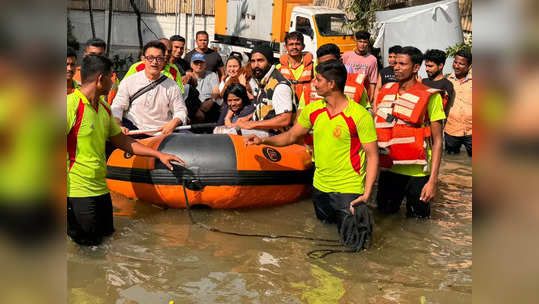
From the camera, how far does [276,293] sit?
416cm

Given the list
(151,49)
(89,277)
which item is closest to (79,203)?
(89,277)

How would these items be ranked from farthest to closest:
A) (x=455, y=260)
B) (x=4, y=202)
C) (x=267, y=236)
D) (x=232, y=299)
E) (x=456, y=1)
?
(x=456, y=1)
(x=267, y=236)
(x=455, y=260)
(x=232, y=299)
(x=4, y=202)

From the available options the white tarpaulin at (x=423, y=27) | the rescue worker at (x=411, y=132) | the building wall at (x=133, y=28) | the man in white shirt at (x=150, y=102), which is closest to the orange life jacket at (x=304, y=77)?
the rescue worker at (x=411, y=132)

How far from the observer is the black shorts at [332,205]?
16.0 ft

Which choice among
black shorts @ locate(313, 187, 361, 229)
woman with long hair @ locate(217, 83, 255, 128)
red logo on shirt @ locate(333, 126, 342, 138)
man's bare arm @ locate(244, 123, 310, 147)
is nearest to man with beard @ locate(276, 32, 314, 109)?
woman with long hair @ locate(217, 83, 255, 128)

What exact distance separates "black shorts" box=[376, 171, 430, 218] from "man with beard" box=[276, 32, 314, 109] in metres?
1.48

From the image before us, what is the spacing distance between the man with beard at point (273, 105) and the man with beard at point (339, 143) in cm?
76

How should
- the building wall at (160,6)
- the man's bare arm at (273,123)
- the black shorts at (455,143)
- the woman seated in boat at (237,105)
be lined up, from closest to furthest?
the man's bare arm at (273,123)
the woman seated in boat at (237,105)
the black shorts at (455,143)
the building wall at (160,6)

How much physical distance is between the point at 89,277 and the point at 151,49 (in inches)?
101

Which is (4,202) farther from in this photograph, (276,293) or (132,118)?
(132,118)

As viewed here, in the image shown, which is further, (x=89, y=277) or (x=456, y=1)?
(x=456, y=1)

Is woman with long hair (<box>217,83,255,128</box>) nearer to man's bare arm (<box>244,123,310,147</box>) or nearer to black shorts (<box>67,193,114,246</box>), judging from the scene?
man's bare arm (<box>244,123,310,147</box>)

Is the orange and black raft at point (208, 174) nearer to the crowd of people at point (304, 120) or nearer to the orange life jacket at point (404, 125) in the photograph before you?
the crowd of people at point (304, 120)

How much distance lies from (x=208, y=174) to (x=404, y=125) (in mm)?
1963
